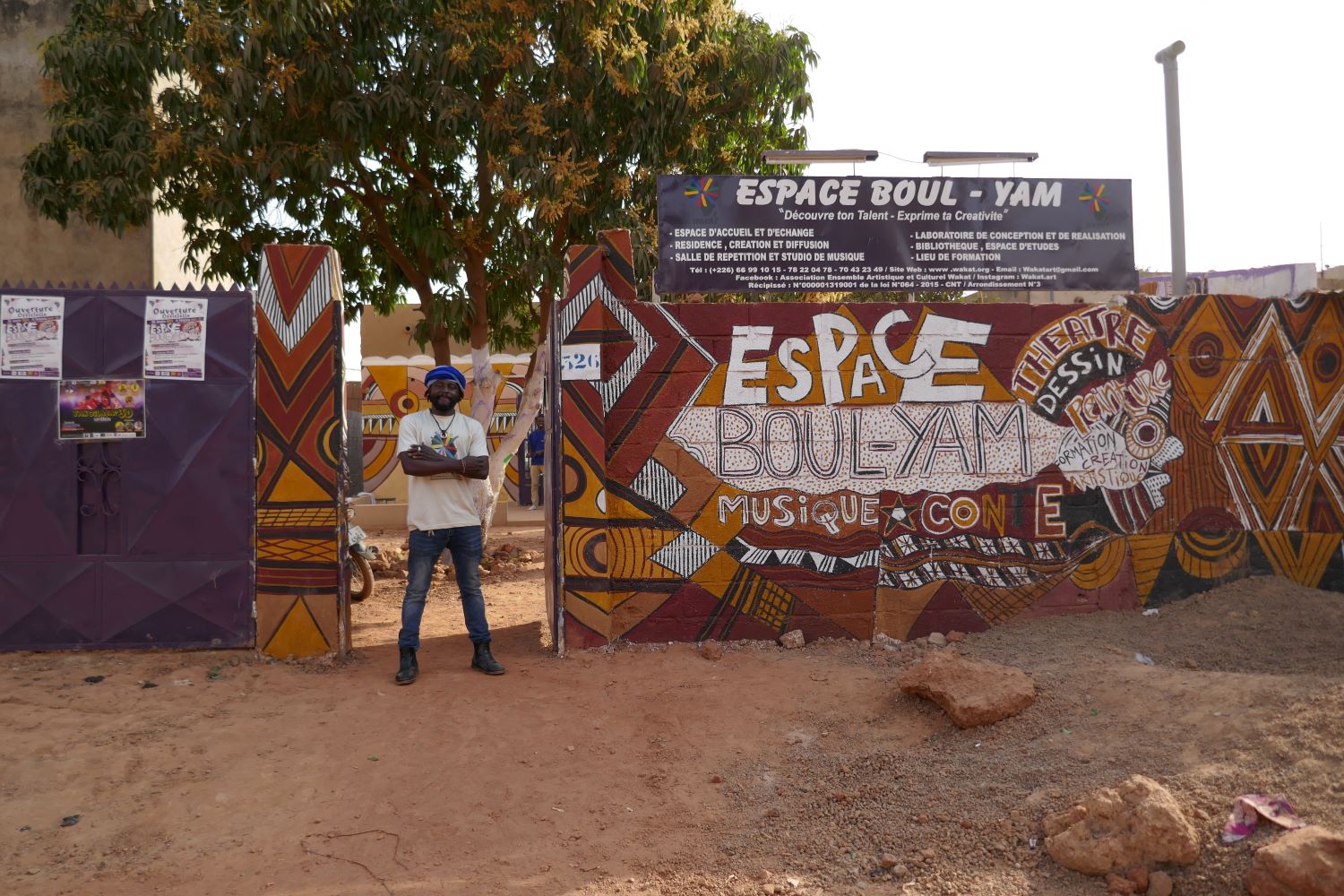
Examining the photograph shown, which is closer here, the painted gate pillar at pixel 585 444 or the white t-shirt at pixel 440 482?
the white t-shirt at pixel 440 482

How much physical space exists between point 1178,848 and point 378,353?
16.0 m

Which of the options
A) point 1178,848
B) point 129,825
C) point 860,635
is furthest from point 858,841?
point 129,825

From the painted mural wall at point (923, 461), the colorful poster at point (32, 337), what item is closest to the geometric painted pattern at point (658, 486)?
the painted mural wall at point (923, 461)

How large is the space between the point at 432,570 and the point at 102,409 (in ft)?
7.34

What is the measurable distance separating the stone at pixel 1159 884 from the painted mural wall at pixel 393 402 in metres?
13.5

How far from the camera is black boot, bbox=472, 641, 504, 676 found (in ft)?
18.7

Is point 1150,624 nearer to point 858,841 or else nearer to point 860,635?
point 860,635

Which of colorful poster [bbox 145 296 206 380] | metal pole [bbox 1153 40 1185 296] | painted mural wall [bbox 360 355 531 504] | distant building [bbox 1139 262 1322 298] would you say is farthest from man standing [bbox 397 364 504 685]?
painted mural wall [bbox 360 355 531 504]

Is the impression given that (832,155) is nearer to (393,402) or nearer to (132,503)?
(132,503)

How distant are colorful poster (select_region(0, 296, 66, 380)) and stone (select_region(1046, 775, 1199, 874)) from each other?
234 inches

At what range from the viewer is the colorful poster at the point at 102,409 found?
5.80 metres

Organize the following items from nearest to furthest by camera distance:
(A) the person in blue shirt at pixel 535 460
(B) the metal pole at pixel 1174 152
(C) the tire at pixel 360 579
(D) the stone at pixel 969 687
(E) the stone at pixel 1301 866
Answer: (E) the stone at pixel 1301 866 → (D) the stone at pixel 969 687 → (B) the metal pole at pixel 1174 152 → (C) the tire at pixel 360 579 → (A) the person in blue shirt at pixel 535 460

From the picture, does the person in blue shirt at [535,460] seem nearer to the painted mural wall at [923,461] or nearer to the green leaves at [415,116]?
the green leaves at [415,116]

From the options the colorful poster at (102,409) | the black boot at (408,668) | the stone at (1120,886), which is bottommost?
the stone at (1120,886)
